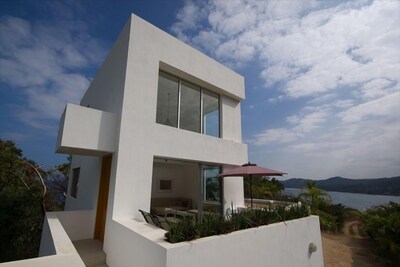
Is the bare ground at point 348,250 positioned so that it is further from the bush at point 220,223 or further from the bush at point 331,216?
the bush at point 220,223

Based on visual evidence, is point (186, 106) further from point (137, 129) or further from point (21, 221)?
point (21, 221)

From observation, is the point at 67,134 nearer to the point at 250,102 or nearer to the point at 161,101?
the point at 161,101

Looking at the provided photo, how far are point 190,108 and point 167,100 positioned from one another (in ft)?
4.02

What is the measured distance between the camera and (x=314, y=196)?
44.0 feet

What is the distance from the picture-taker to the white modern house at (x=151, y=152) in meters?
4.15

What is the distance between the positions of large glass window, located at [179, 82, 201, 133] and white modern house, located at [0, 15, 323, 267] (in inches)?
2.0

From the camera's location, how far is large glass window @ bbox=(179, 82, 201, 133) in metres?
8.43

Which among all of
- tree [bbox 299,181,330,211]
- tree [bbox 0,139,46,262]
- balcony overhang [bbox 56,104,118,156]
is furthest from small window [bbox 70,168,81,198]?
tree [bbox 299,181,330,211]

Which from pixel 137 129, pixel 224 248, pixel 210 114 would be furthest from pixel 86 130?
pixel 210 114

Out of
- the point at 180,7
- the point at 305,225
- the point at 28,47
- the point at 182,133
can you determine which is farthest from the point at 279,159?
the point at 28,47

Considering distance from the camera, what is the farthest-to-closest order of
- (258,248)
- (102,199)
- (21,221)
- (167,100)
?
→ 1. (21,221)
2. (167,100)
3. (102,199)
4. (258,248)

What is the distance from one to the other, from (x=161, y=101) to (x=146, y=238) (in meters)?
5.30

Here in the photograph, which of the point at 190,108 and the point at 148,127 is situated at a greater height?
the point at 190,108

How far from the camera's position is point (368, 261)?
8344 mm
